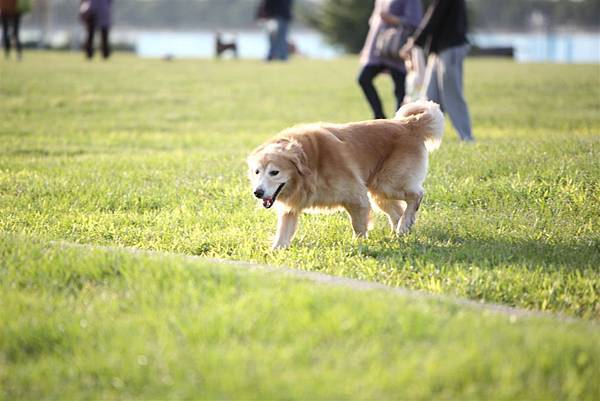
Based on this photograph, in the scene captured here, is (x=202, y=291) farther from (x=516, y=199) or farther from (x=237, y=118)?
(x=237, y=118)

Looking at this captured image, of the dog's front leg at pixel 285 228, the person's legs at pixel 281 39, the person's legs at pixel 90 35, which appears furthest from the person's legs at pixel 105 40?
the dog's front leg at pixel 285 228

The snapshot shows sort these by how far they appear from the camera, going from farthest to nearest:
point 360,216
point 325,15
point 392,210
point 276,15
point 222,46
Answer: point 325,15 → point 222,46 → point 276,15 → point 392,210 → point 360,216

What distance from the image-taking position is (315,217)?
779cm

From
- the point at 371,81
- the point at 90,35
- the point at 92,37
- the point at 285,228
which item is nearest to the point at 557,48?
the point at 92,37

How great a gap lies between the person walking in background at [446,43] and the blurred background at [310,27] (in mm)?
28190

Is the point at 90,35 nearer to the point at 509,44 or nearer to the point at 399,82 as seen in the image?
the point at 399,82

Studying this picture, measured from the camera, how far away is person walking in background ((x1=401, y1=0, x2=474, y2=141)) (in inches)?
440

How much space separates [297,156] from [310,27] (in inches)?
2446

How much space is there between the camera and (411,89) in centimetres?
1238

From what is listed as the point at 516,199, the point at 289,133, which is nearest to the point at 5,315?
the point at 289,133

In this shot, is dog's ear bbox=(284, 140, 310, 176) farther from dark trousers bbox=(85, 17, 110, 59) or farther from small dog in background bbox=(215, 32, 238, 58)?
small dog in background bbox=(215, 32, 238, 58)

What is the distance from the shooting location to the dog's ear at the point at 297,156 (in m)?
6.33

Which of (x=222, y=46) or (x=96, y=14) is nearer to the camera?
(x=96, y=14)

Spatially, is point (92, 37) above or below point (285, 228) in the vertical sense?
below
